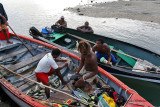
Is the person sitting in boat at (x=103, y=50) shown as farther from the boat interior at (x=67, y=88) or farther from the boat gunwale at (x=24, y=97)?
the boat gunwale at (x=24, y=97)

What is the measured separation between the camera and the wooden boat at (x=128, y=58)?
5273mm

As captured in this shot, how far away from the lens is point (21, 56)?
681cm

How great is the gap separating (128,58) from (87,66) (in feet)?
11.7

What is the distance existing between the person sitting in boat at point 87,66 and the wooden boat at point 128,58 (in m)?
1.47

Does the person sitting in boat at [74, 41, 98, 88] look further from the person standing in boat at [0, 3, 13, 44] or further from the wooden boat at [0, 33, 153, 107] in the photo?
the person standing in boat at [0, 3, 13, 44]

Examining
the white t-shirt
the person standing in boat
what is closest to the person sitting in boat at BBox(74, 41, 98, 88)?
the white t-shirt

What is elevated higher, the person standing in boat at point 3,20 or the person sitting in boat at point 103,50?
the person standing in boat at point 3,20

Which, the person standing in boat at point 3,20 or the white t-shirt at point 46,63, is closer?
the white t-shirt at point 46,63

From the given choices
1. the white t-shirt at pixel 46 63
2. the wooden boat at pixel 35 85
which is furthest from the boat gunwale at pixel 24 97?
the white t-shirt at pixel 46 63

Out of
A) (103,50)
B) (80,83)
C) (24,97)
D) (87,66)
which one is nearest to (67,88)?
(80,83)

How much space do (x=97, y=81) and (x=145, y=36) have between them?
11.2 meters

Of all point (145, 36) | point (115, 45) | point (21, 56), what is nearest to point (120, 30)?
point (145, 36)

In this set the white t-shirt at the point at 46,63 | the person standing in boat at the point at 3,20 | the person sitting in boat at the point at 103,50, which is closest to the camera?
the white t-shirt at the point at 46,63

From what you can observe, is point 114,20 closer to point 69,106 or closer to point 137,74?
point 137,74
